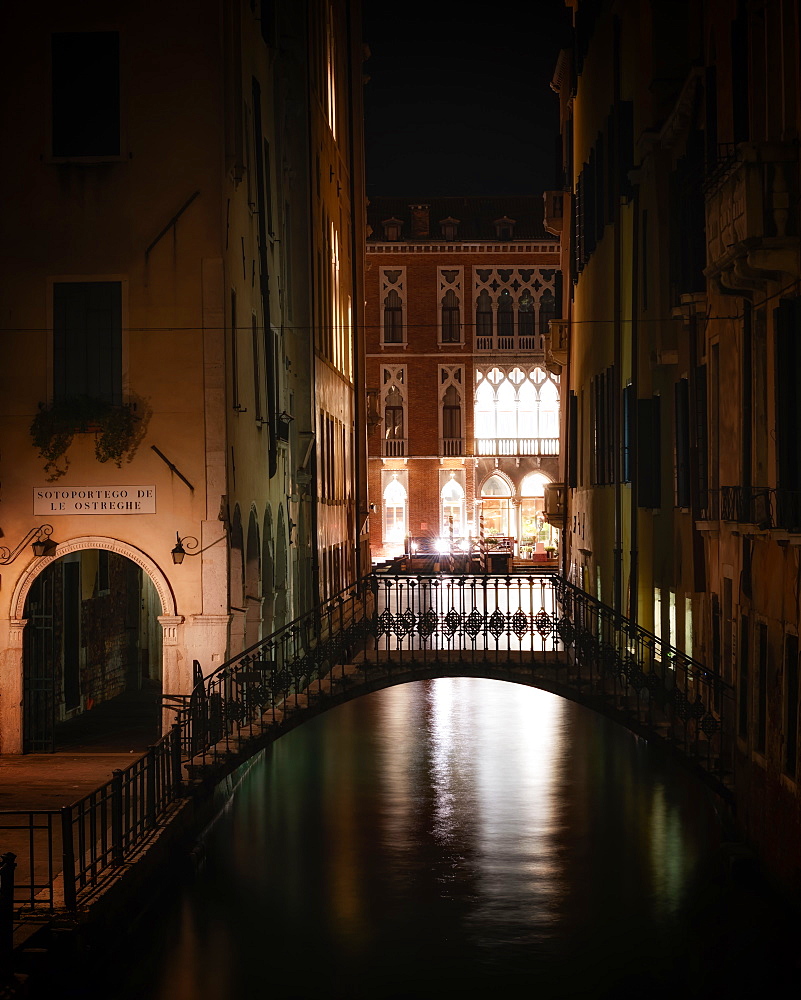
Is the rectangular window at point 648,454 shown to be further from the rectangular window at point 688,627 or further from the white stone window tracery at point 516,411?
the white stone window tracery at point 516,411

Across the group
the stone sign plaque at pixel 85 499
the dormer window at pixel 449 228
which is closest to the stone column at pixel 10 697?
the stone sign plaque at pixel 85 499

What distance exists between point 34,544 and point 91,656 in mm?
5748

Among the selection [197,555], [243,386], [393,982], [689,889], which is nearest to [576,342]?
[243,386]

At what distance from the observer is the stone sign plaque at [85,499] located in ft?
67.8

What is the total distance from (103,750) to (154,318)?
19.8 feet

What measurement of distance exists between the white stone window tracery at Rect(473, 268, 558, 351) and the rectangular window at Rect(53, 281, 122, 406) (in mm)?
45284

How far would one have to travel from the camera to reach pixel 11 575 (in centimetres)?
2056

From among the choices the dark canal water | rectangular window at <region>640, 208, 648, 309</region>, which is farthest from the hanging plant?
rectangular window at <region>640, 208, 648, 309</region>

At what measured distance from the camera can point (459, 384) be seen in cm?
6538

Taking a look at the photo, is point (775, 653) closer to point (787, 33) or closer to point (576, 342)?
point (787, 33)

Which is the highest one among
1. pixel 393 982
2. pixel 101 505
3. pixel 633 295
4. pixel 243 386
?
pixel 633 295

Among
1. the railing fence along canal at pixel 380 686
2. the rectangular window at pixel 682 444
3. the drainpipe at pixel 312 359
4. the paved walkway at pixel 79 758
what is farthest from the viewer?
the drainpipe at pixel 312 359

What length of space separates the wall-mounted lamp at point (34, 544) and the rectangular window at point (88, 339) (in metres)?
1.87

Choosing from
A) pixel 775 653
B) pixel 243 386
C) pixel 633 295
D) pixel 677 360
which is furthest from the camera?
pixel 633 295
